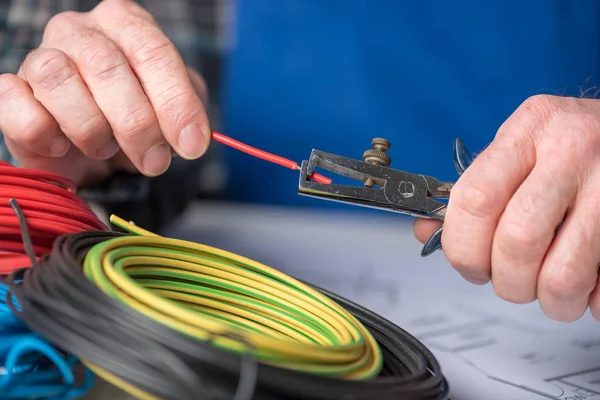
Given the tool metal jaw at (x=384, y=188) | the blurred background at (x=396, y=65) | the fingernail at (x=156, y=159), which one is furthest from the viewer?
the blurred background at (x=396, y=65)

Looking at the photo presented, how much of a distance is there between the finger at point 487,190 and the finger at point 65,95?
0.42 meters

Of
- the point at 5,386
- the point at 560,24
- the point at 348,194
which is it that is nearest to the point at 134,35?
the point at 348,194

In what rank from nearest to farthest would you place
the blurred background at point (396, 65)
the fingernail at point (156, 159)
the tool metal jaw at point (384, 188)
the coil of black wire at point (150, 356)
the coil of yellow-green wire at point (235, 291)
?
the coil of black wire at point (150, 356), the coil of yellow-green wire at point (235, 291), the tool metal jaw at point (384, 188), the fingernail at point (156, 159), the blurred background at point (396, 65)

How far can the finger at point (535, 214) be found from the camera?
21.7 inches

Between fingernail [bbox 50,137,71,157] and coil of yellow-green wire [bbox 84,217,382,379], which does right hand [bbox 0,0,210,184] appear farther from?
coil of yellow-green wire [bbox 84,217,382,379]

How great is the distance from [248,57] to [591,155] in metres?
1.32

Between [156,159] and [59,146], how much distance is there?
0.44 ft

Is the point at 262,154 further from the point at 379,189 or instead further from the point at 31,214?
the point at 31,214

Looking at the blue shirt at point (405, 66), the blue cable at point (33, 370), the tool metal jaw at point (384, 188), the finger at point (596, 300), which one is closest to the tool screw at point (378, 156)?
the tool metal jaw at point (384, 188)

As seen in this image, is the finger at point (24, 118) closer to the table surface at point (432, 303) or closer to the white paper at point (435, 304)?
the table surface at point (432, 303)

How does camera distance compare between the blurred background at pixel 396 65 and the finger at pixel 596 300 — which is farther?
the blurred background at pixel 396 65

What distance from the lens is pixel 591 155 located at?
0.57 m

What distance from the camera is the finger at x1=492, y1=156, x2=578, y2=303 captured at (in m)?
0.55

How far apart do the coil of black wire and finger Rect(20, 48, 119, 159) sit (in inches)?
11.4
